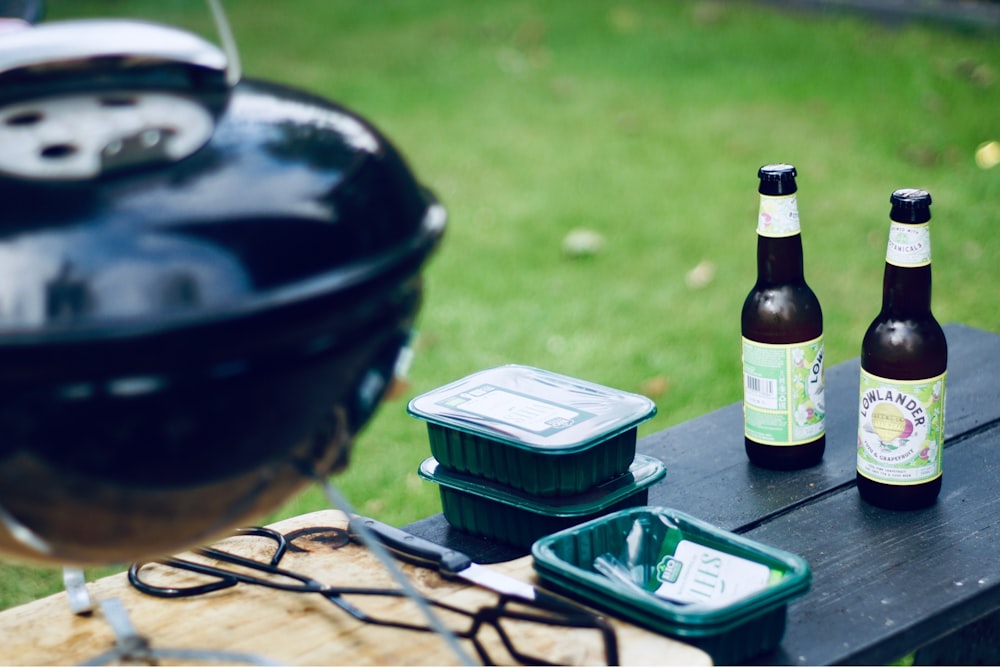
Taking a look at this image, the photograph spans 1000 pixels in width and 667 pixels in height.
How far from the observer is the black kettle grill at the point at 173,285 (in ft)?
2.80

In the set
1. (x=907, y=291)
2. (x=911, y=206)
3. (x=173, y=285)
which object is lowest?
(x=907, y=291)

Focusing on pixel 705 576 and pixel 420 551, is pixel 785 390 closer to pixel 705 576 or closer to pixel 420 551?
pixel 705 576

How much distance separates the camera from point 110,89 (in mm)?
968

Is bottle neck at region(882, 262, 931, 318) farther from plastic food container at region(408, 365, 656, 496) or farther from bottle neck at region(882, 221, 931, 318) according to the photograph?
plastic food container at region(408, 365, 656, 496)

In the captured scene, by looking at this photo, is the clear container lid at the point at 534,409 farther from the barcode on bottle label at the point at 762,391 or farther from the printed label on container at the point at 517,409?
the barcode on bottle label at the point at 762,391

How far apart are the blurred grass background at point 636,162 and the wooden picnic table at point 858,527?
3.62 ft

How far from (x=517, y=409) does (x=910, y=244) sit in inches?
21.2

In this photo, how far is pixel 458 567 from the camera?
1.33 meters

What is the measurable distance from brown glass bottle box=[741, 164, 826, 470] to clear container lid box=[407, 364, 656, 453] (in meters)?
0.20

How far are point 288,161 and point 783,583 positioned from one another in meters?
0.65

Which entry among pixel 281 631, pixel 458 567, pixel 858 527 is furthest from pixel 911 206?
pixel 281 631

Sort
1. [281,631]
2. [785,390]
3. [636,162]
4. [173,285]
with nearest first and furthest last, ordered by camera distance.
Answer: [173,285], [281,631], [785,390], [636,162]

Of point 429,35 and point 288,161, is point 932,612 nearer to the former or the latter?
point 288,161

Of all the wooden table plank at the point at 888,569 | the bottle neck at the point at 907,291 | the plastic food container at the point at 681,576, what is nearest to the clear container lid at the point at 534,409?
the plastic food container at the point at 681,576
